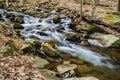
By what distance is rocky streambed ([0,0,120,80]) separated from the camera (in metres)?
9.57

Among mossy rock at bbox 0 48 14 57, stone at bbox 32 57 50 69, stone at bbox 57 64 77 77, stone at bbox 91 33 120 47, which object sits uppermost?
mossy rock at bbox 0 48 14 57

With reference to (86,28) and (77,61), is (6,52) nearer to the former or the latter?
(77,61)

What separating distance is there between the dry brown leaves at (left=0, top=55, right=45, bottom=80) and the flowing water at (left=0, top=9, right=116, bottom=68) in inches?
163

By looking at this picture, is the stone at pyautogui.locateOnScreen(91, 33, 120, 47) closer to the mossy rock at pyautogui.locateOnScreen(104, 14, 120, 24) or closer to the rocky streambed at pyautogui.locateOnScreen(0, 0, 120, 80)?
the rocky streambed at pyautogui.locateOnScreen(0, 0, 120, 80)

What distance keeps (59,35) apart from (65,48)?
2.98 m

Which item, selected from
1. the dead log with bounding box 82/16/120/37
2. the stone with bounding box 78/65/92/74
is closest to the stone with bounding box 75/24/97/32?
the dead log with bounding box 82/16/120/37

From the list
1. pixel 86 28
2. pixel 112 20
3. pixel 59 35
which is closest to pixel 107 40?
pixel 86 28

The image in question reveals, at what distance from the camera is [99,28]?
16.9 meters

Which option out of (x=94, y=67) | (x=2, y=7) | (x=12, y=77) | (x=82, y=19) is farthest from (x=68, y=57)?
(x=2, y=7)

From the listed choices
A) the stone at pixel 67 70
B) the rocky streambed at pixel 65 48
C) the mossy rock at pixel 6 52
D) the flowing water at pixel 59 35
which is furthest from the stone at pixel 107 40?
the mossy rock at pixel 6 52

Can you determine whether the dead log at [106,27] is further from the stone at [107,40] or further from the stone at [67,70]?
the stone at [67,70]

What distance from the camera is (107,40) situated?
1481 centimetres

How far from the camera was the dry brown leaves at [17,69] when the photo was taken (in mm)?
7368

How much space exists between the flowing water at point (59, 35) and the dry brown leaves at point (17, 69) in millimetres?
4150
